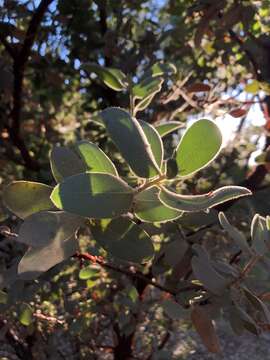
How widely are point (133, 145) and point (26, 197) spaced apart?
19 centimetres

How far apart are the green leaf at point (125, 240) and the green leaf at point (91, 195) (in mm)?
104

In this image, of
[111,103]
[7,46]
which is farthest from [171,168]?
[111,103]

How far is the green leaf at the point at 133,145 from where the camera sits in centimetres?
52

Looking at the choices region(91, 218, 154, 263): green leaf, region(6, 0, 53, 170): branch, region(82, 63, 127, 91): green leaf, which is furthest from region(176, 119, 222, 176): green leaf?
region(6, 0, 53, 170): branch

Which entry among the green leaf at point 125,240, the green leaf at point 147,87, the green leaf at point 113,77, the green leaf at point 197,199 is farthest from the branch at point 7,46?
the green leaf at point 197,199

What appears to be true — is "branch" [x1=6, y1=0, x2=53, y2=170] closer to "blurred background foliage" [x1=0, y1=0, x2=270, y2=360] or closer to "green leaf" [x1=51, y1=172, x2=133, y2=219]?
"blurred background foliage" [x1=0, y1=0, x2=270, y2=360]

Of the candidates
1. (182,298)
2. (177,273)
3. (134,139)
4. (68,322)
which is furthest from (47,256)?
(68,322)

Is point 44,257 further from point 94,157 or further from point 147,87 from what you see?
point 147,87

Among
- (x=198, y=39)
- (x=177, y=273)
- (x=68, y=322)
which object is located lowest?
(x=68, y=322)

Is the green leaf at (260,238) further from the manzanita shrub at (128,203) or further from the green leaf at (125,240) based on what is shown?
the green leaf at (125,240)

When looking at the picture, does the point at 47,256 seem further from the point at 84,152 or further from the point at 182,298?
the point at 182,298

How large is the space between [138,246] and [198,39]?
3.82 ft

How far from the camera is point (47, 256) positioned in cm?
61

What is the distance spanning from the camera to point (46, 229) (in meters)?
0.59
